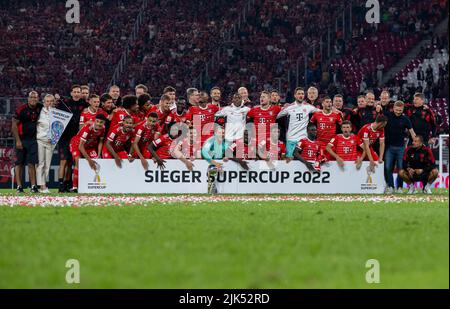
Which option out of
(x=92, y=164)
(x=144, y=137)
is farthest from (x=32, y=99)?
(x=144, y=137)

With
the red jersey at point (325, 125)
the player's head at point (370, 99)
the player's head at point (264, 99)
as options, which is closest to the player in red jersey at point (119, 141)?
the player's head at point (264, 99)

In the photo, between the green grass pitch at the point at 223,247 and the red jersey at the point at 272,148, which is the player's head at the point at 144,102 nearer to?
the red jersey at the point at 272,148

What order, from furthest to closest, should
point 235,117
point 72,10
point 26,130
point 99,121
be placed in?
point 72,10, point 26,130, point 235,117, point 99,121

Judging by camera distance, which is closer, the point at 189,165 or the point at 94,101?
the point at 189,165

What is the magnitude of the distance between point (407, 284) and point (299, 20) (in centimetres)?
3797

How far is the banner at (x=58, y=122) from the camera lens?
21.4 meters

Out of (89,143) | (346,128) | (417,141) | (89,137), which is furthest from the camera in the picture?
(417,141)

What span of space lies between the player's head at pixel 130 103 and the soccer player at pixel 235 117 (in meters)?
1.79

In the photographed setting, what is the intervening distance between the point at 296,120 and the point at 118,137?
12.9ft

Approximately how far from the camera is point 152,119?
802 inches

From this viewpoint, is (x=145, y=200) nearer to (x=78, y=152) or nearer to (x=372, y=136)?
(x=78, y=152)

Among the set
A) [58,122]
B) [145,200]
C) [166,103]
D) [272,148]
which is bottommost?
[145,200]

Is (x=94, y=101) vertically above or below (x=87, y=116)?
above

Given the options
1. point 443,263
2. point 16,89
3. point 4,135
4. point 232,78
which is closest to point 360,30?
point 232,78
